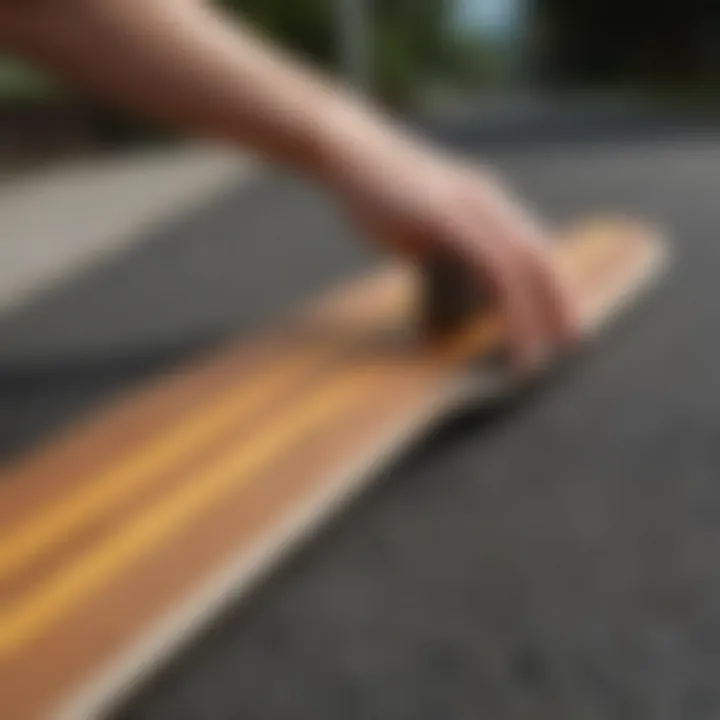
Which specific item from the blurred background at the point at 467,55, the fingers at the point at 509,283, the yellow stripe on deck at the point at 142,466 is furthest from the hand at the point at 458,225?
the blurred background at the point at 467,55

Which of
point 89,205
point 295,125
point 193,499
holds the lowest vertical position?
point 89,205

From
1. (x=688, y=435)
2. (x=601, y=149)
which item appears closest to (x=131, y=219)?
(x=601, y=149)

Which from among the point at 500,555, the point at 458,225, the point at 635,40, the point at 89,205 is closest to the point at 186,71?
the point at 458,225

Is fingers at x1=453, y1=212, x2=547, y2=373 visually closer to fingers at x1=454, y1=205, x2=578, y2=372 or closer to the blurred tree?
fingers at x1=454, y1=205, x2=578, y2=372

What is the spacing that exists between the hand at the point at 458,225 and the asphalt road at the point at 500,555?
0.07 m

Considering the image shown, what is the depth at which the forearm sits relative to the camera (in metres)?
0.85

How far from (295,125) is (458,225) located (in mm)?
130

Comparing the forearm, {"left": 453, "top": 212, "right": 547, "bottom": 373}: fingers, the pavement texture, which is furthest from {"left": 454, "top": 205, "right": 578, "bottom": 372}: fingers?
the pavement texture

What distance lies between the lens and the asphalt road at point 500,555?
609mm

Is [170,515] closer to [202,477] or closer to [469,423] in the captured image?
[202,477]

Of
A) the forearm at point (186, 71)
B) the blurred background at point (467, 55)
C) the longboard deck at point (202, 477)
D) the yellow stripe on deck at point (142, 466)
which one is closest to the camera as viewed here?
the longboard deck at point (202, 477)

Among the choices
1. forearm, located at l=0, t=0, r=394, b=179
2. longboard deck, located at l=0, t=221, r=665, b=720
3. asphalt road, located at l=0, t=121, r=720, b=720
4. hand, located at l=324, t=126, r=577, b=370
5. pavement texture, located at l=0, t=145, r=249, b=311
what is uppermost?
forearm, located at l=0, t=0, r=394, b=179

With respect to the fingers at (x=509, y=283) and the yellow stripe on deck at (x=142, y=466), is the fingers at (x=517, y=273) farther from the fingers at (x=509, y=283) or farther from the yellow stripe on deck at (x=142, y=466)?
the yellow stripe on deck at (x=142, y=466)

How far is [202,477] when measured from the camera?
0.76 m
